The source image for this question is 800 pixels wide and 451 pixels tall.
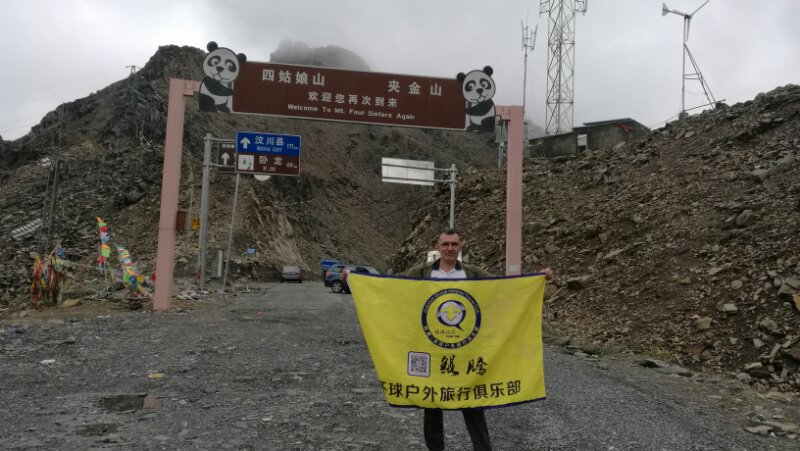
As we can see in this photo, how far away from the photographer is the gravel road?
4953mm

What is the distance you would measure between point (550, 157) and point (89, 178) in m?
38.7

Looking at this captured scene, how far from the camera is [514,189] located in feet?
44.7

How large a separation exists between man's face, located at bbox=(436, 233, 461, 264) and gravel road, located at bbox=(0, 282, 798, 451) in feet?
5.79

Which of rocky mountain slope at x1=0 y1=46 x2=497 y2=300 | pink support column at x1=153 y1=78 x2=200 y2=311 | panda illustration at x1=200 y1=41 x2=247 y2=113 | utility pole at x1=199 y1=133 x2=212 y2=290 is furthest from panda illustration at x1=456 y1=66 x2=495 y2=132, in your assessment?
rocky mountain slope at x1=0 y1=46 x2=497 y2=300

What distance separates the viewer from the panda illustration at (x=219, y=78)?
13.3 metres

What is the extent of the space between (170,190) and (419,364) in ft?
40.8

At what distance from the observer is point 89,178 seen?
46625 millimetres

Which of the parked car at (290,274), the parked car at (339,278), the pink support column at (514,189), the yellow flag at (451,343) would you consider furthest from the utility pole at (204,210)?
the yellow flag at (451,343)

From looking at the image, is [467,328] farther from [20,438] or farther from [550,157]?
[550,157]

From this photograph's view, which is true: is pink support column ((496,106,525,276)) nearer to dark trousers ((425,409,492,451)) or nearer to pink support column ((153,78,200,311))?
pink support column ((153,78,200,311))

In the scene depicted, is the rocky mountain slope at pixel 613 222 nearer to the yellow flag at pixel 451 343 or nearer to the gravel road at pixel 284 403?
the gravel road at pixel 284 403

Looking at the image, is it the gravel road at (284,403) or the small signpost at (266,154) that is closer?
the gravel road at (284,403)

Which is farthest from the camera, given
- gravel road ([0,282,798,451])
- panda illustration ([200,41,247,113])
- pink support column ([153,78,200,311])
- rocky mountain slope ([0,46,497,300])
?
rocky mountain slope ([0,46,497,300])

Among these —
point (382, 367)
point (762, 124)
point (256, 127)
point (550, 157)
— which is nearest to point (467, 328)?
point (382, 367)
